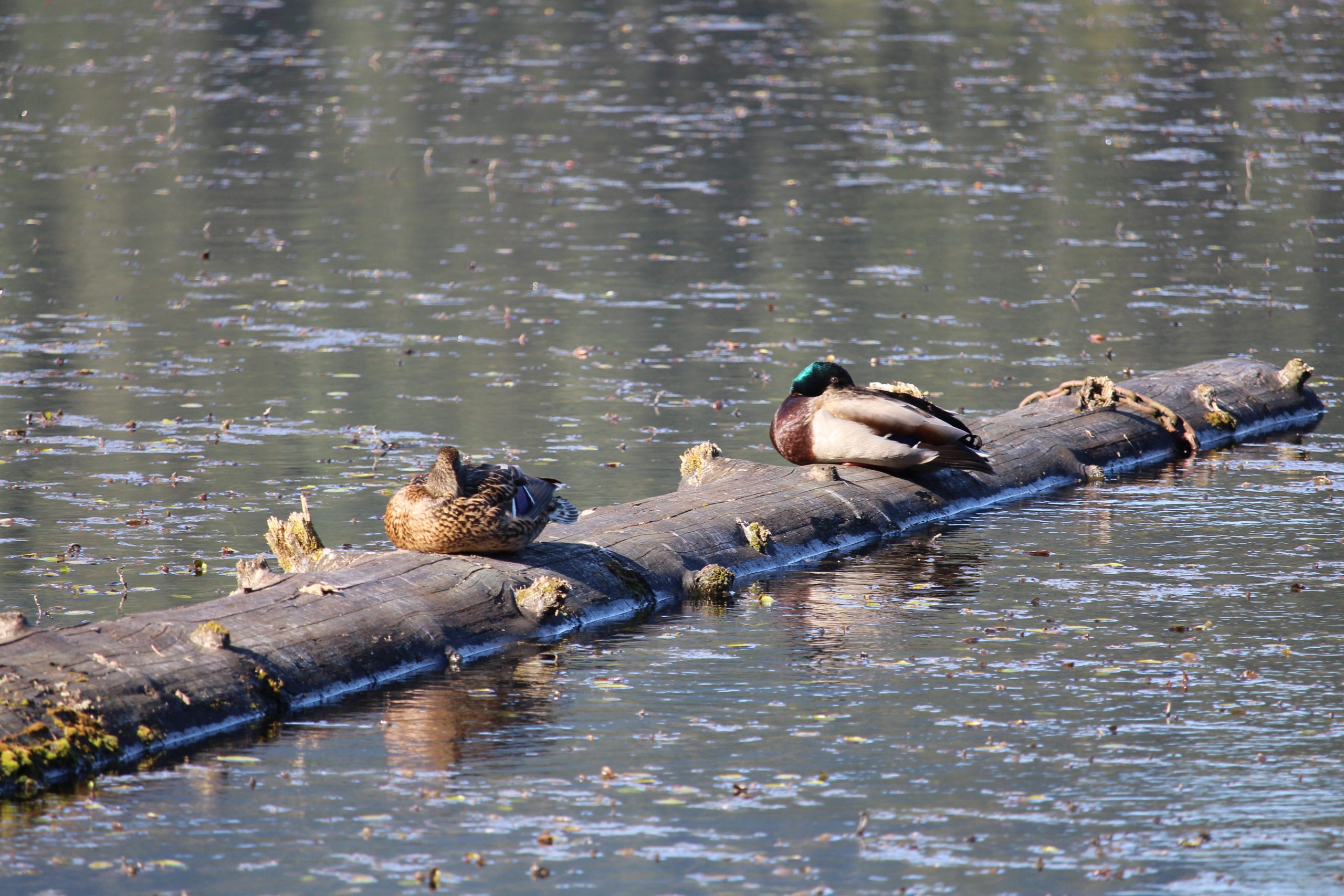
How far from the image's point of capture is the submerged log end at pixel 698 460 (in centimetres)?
1311

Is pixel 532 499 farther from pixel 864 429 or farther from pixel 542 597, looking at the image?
pixel 864 429

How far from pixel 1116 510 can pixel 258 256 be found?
13.7 m

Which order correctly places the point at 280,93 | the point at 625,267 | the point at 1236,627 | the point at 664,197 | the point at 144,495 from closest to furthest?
the point at 1236,627
the point at 144,495
the point at 625,267
the point at 664,197
the point at 280,93

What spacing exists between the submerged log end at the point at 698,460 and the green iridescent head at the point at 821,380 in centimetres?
84

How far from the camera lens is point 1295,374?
1661cm

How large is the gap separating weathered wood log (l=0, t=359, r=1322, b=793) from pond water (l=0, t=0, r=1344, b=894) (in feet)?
0.66

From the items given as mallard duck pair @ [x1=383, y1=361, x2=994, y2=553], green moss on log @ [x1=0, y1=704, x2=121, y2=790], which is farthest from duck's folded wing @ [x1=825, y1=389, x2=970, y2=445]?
green moss on log @ [x1=0, y1=704, x2=121, y2=790]

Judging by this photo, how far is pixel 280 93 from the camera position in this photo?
42.0m

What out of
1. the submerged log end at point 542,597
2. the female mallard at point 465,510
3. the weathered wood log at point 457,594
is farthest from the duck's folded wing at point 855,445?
the submerged log end at point 542,597

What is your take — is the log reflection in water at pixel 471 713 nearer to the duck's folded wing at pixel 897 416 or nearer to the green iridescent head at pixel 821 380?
the duck's folded wing at pixel 897 416

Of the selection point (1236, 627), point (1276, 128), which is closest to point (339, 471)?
point (1236, 627)

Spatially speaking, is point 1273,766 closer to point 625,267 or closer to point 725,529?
point 725,529

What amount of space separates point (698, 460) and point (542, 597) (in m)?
2.98

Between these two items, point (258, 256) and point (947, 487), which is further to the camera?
point (258, 256)
